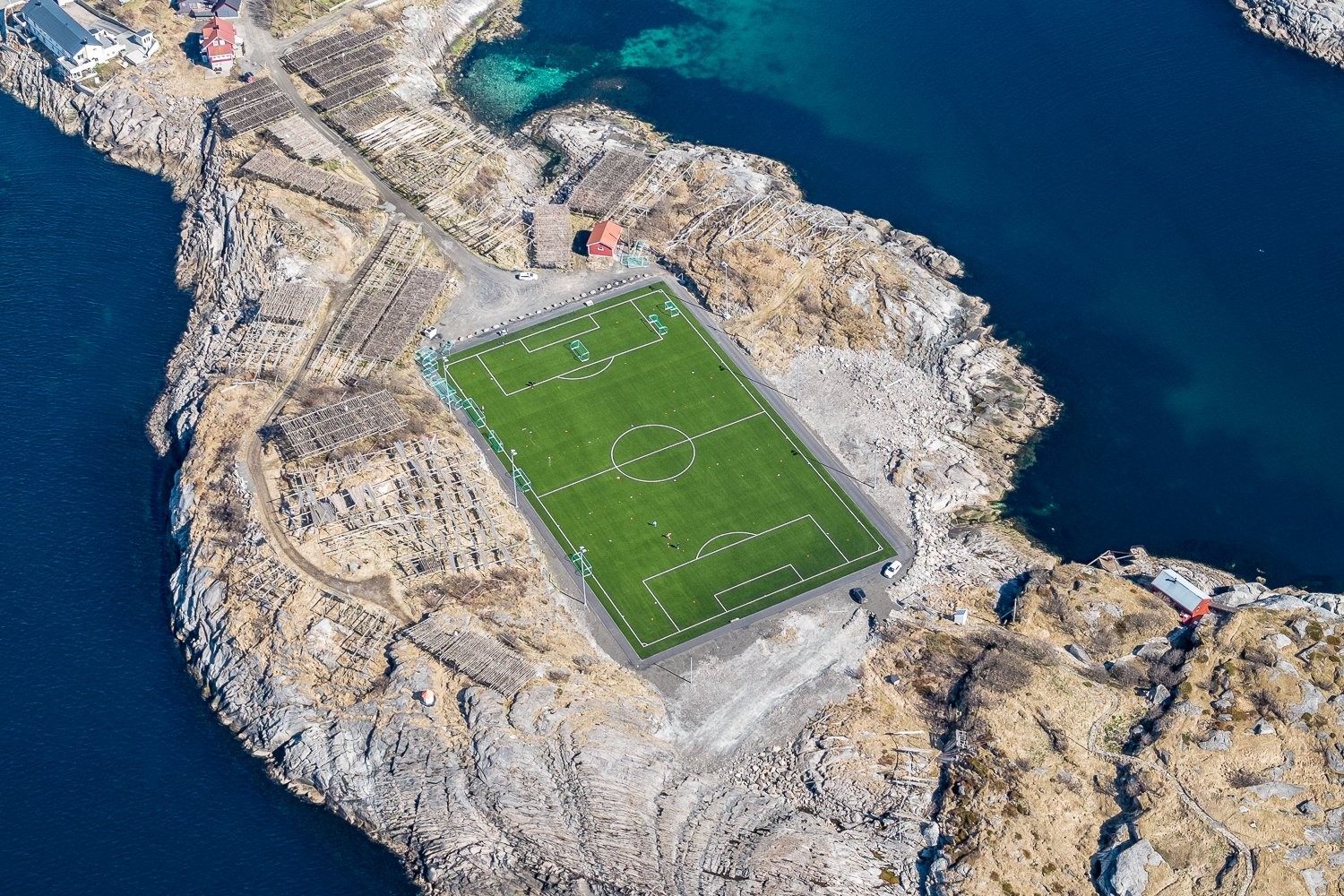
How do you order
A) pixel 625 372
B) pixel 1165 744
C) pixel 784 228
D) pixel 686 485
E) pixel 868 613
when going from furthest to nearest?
pixel 784 228, pixel 625 372, pixel 686 485, pixel 868 613, pixel 1165 744

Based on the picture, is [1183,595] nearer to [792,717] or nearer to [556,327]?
[792,717]

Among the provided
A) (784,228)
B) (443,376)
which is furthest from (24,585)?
(784,228)

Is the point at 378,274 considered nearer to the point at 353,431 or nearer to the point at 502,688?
the point at 353,431

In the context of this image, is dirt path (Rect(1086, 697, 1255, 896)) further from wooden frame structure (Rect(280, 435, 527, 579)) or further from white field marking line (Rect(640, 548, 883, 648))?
wooden frame structure (Rect(280, 435, 527, 579))

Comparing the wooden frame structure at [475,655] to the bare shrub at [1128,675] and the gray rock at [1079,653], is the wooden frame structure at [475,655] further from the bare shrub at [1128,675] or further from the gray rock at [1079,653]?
the bare shrub at [1128,675]

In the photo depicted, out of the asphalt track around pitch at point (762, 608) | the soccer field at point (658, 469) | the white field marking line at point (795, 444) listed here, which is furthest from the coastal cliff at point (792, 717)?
the soccer field at point (658, 469)

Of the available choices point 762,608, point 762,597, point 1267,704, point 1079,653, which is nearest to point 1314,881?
point 1267,704
